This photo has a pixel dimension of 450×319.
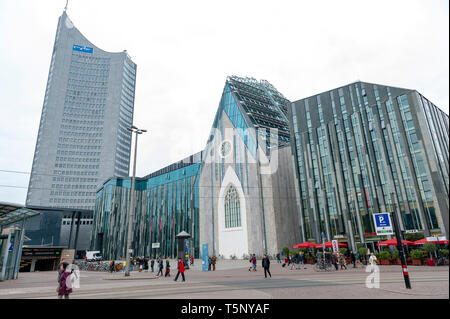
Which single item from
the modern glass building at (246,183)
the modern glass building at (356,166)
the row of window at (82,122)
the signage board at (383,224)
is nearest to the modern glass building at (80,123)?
the row of window at (82,122)

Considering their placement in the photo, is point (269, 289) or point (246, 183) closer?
point (269, 289)

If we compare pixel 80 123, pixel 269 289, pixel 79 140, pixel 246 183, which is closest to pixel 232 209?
pixel 246 183

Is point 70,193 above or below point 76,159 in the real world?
below

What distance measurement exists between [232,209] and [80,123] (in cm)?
11808

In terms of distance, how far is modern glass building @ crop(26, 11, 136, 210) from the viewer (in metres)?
124

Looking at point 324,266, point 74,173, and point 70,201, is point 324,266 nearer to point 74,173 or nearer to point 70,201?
point 70,201

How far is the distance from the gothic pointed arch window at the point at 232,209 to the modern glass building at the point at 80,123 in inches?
3598

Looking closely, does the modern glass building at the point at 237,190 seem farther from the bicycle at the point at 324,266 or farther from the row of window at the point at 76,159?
the row of window at the point at 76,159

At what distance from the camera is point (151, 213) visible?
8275cm

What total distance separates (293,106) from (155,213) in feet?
171

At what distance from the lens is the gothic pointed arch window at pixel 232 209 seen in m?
52.1

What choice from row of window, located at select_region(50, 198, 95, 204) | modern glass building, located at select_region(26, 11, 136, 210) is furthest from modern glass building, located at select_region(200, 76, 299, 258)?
row of window, located at select_region(50, 198, 95, 204)

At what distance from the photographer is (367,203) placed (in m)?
39.4

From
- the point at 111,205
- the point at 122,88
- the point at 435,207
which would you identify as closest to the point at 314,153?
the point at 435,207
